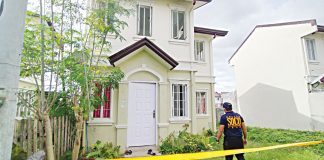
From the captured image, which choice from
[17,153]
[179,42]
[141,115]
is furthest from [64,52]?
[179,42]

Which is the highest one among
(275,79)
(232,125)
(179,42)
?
(179,42)

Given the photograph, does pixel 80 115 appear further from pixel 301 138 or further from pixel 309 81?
pixel 309 81

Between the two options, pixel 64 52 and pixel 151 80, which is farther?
pixel 151 80

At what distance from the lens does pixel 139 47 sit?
7.30m

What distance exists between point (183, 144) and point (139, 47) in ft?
13.9

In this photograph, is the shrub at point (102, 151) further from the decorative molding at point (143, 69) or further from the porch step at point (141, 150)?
the decorative molding at point (143, 69)

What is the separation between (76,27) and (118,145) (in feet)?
14.6

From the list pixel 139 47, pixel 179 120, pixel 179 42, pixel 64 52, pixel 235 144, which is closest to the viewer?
pixel 235 144

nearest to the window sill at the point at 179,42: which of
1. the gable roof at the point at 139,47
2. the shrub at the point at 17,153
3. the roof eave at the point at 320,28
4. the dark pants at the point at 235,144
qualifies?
the gable roof at the point at 139,47

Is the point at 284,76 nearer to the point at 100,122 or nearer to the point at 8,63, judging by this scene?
the point at 100,122

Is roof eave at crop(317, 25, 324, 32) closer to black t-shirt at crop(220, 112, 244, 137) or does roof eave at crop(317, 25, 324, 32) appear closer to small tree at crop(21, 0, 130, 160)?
black t-shirt at crop(220, 112, 244, 137)

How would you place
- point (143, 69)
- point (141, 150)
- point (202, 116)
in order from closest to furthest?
point (141, 150)
point (143, 69)
point (202, 116)

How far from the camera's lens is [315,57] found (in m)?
12.6

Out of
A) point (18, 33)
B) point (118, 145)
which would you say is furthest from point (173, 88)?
point (18, 33)
